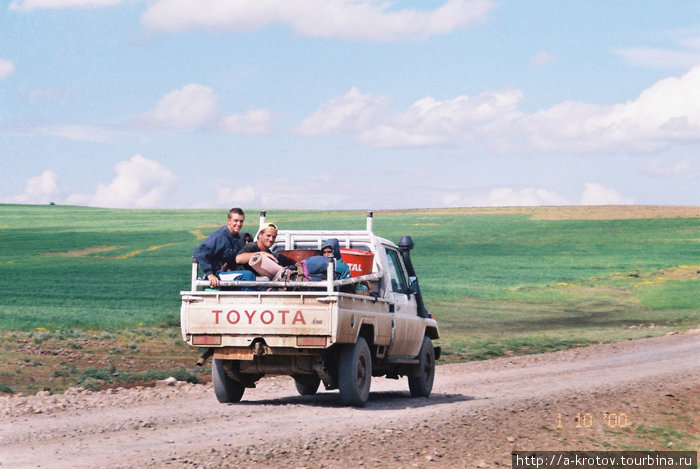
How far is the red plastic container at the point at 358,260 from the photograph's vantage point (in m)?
17.9

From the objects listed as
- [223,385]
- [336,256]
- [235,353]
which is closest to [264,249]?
[336,256]

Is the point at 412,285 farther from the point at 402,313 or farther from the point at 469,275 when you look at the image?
the point at 469,275

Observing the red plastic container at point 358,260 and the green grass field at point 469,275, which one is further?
the green grass field at point 469,275

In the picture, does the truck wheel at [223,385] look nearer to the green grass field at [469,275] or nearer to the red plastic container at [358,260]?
the red plastic container at [358,260]

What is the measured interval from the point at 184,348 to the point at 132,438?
17.4m

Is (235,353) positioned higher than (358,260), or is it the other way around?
(358,260)

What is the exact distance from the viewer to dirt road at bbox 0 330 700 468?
1255 centimetres

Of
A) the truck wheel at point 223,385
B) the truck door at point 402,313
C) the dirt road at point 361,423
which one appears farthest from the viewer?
the truck door at point 402,313

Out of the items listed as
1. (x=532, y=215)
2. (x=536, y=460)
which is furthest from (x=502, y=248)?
(x=536, y=460)

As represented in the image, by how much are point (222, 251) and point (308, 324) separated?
204 cm

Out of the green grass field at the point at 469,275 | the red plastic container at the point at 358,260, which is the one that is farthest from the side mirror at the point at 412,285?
the green grass field at the point at 469,275

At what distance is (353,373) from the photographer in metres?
16.3

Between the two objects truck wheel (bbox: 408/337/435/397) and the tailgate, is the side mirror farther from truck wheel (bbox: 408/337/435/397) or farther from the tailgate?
the tailgate

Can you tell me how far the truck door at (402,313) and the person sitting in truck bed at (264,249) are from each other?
200cm
